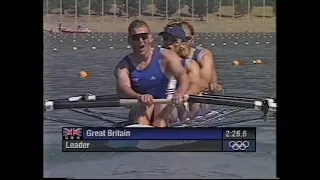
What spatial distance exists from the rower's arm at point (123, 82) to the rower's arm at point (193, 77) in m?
0.34

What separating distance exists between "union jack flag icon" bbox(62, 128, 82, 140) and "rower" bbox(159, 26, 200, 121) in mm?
580

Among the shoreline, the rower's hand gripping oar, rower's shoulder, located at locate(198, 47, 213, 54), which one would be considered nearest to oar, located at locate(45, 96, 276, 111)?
the rower's hand gripping oar

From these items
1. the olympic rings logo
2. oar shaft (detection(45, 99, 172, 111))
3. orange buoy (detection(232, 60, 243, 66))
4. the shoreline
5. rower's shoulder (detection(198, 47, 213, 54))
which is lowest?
the olympic rings logo

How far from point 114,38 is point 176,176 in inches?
36.4

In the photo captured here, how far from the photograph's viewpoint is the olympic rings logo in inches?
198

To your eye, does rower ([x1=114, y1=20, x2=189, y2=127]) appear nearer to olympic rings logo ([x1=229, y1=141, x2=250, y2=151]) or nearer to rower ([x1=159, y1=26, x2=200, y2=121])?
rower ([x1=159, y1=26, x2=200, y2=121])

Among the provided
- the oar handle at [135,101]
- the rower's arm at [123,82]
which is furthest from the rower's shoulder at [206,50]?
the rower's arm at [123,82]

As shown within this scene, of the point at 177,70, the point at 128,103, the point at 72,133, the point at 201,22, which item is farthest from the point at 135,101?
the point at 201,22

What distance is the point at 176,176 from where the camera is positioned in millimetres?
5047

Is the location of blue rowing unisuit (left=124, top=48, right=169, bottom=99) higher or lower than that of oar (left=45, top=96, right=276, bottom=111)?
higher

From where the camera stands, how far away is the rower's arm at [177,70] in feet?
16.4

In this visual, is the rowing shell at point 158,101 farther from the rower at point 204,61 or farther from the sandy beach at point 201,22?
the sandy beach at point 201,22
